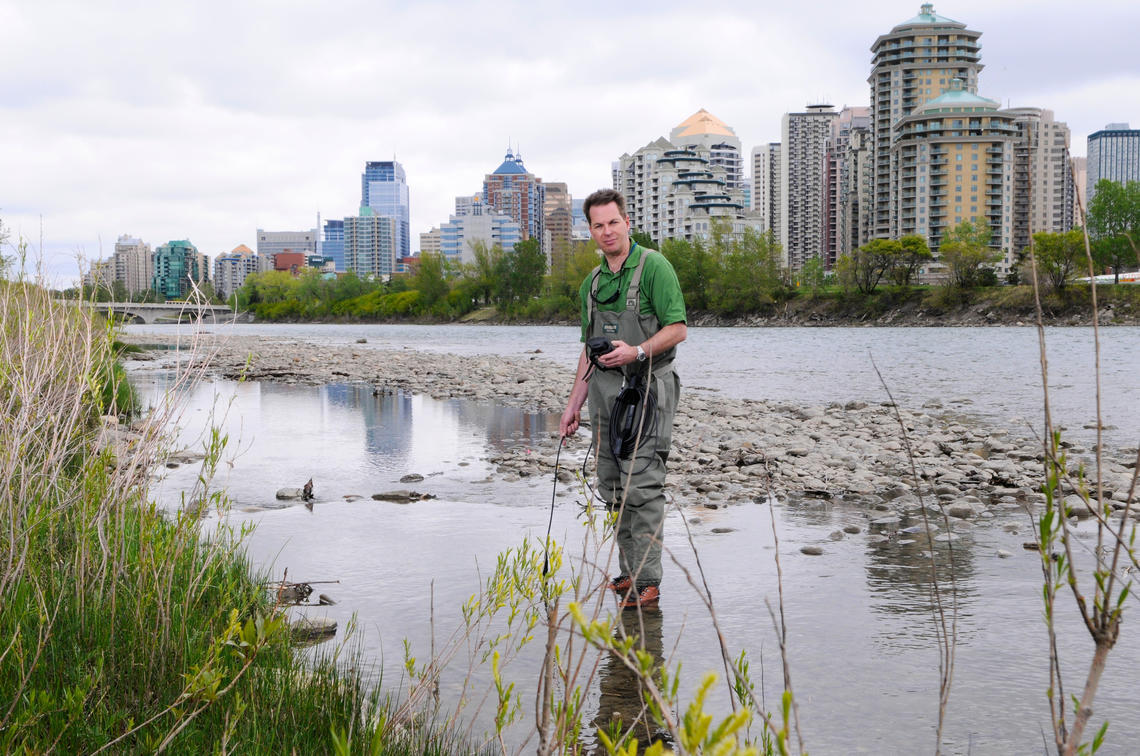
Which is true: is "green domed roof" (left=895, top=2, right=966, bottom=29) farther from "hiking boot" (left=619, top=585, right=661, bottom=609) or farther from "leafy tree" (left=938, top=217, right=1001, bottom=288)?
"hiking boot" (left=619, top=585, right=661, bottom=609)

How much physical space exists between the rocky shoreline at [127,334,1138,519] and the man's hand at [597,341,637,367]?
792mm

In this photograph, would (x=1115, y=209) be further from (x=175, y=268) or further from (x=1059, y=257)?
(x=175, y=268)

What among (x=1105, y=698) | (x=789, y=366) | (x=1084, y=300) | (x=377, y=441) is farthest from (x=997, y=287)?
(x=1105, y=698)

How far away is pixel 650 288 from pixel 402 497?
4123 mm

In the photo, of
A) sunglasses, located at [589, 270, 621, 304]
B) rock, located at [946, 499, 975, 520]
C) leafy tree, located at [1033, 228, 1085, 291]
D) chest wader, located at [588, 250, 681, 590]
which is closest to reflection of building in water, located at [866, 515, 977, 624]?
rock, located at [946, 499, 975, 520]

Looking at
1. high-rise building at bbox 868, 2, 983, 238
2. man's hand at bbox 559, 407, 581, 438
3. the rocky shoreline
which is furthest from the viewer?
high-rise building at bbox 868, 2, 983, 238

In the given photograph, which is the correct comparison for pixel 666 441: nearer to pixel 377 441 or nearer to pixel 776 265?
pixel 377 441

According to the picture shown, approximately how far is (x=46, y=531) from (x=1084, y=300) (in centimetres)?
8087

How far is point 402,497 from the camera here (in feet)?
27.5

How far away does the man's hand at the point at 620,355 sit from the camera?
4734 millimetres

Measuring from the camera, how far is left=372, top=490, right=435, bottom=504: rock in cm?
833

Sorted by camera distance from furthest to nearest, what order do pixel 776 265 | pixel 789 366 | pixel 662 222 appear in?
1. pixel 662 222
2. pixel 776 265
3. pixel 789 366

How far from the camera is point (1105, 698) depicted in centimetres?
387

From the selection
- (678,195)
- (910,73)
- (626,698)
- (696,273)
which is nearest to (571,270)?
(696,273)
